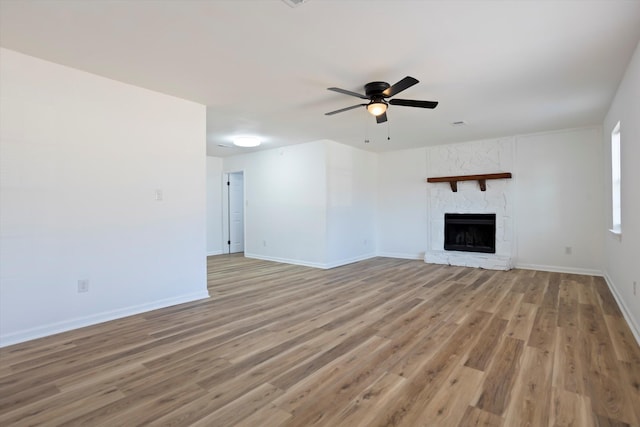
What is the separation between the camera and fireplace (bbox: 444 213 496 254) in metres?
6.03

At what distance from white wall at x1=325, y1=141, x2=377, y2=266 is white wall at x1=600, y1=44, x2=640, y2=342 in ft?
13.1

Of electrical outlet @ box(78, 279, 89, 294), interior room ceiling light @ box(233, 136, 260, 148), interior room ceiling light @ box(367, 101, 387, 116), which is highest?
interior room ceiling light @ box(233, 136, 260, 148)

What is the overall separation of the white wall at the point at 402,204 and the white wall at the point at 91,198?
4.46 metres

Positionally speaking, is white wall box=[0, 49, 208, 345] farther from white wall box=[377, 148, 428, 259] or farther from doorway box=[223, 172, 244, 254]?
white wall box=[377, 148, 428, 259]

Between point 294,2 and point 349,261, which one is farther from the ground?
point 294,2

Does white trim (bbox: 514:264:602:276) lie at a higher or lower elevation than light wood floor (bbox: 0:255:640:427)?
higher

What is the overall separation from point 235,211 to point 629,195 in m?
7.27

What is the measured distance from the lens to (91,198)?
3.10 meters

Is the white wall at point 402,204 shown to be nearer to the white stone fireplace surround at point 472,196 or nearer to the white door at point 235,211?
the white stone fireplace surround at point 472,196

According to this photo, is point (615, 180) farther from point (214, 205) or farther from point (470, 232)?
point (214, 205)

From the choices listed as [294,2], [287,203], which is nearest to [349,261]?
[287,203]

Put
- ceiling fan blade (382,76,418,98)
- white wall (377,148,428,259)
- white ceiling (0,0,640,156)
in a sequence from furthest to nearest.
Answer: white wall (377,148,428,259) → ceiling fan blade (382,76,418,98) → white ceiling (0,0,640,156)

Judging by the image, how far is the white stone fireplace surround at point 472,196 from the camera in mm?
5820

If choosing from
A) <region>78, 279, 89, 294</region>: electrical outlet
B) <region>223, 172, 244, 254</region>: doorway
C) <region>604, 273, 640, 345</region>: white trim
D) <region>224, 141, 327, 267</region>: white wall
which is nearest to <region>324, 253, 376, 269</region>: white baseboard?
<region>224, 141, 327, 267</region>: white wall
